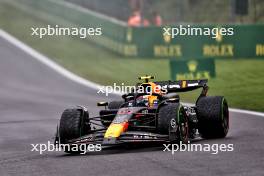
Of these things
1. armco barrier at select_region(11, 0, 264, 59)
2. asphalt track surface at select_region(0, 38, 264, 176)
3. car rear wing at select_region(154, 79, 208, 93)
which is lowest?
asphalt track surface at select_region(0, 38, 264, 176)

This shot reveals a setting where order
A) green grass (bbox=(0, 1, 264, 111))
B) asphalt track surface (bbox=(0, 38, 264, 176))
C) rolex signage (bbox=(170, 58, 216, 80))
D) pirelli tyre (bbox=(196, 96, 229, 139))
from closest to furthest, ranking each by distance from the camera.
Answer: asphalt track surface (bbox=(0, 38, 264, 176))
pirelli tyre (bbox=(196, 96, 229, 139))
green grass (bbox=(0, 1, 264, 111))
rolex signage (bbox=(170, 58, 216, 80))

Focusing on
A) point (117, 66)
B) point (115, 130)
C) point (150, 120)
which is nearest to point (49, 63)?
point (117, 66)

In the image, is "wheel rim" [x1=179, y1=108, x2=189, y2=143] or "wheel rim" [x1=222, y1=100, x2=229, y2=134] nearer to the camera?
"wheel rim" [x1=179, y1=108, x2=189, y2=143]

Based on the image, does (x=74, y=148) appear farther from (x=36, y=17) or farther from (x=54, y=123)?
(x=36, y=17)

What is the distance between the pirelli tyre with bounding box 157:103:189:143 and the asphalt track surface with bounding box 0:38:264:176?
0.35 meters

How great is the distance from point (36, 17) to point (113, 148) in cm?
3165

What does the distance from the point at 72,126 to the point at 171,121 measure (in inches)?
70.0

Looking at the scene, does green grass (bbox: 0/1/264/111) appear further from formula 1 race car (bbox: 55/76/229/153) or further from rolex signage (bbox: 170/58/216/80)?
formula 1 race car (bbox: 55/76/229/153)

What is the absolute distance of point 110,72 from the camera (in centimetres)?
3262

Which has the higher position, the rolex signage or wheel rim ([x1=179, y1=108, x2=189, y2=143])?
the rolex signage

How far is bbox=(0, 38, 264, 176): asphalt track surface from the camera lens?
11289mm

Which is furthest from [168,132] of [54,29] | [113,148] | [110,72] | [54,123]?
[54,29]

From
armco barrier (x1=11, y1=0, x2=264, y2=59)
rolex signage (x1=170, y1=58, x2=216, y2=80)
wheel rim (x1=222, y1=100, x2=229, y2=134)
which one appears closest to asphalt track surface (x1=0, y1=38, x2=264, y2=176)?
wheel rim (x1=222, y1=100, x2=229, y2=134)

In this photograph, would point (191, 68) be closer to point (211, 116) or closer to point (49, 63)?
point (49, 63)
